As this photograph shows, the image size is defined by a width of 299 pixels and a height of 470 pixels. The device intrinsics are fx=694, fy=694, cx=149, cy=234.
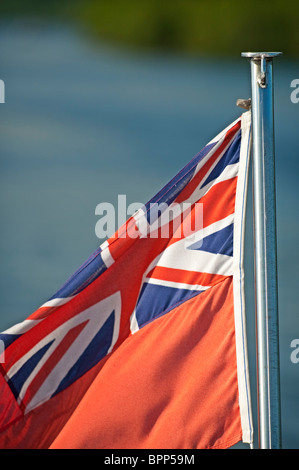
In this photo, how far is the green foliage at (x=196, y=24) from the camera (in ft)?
18.2

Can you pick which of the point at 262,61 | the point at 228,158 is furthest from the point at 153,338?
the point at 262,61

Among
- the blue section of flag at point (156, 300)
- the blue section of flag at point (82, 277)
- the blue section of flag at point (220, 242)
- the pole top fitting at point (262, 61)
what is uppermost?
the pole top fitting at point (262, 61)

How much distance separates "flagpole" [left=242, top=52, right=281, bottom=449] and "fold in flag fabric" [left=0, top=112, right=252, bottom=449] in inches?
5.0

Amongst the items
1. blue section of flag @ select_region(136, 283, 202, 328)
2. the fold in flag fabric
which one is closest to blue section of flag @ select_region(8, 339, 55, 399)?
the fold in flag fabric

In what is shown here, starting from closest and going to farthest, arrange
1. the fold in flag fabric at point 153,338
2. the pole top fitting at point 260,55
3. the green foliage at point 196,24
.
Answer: the pole top fitting at point 260,55 < the fold in flag fabric at point 153,338 < the green foliage at point 196,24

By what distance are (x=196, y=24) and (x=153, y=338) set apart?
15.1 ft

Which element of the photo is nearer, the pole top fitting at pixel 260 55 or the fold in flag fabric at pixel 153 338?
the pole top fitting at pixel 260 55

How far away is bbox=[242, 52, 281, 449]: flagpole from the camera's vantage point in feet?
5.10

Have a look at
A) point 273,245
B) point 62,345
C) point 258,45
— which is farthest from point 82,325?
point 258,45

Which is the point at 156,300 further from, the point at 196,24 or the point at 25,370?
the point at 196,24

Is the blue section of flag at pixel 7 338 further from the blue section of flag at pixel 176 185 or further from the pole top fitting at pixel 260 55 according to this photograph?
the pole top fitting at pixel 260 55

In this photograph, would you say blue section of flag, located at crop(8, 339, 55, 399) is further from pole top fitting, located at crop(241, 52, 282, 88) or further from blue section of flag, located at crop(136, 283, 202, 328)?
pole top fitting, located at crop(241, 52, 282, 88)

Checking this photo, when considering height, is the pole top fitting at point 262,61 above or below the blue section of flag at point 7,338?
above

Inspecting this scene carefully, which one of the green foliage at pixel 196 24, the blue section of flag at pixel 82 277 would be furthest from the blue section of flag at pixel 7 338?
the green foliage at pixel 196 24
